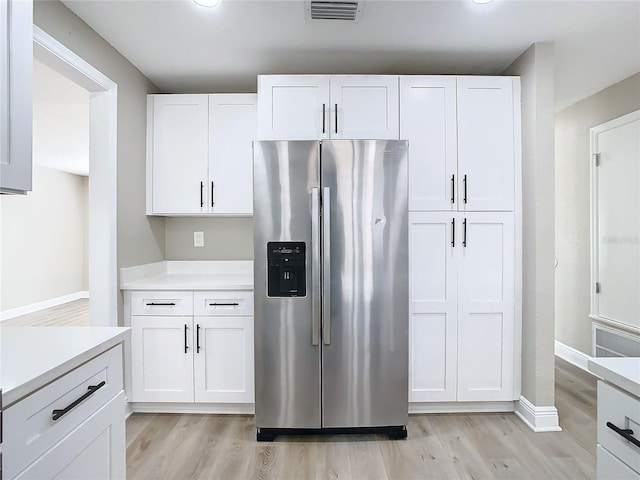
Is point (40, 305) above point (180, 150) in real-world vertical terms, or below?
below

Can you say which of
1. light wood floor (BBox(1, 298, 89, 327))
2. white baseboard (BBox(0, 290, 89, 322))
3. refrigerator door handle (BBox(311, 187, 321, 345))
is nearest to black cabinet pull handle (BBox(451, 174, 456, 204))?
refrigerator door handle (BBox(311, 187, 321, 345))

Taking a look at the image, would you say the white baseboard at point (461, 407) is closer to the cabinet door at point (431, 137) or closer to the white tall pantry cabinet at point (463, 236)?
the white tall pantry cabinet at point (463, 236)

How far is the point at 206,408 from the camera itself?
279 cm

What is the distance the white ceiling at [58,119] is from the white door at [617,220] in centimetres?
426

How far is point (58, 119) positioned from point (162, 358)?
3052mm

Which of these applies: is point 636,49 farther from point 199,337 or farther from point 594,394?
point 199,337

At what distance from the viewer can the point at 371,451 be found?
2.29 m

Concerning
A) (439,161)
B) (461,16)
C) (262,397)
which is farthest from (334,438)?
(461,16)

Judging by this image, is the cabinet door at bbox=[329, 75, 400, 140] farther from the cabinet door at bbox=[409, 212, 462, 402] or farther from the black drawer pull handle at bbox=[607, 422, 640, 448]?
the black drawer pull handle at bbox=[607, 422, 640, 448]

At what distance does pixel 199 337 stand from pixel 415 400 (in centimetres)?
153

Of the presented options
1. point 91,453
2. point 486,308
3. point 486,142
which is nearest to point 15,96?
point 91,453

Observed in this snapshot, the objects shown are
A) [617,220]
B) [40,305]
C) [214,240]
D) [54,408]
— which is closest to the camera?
[54,408]

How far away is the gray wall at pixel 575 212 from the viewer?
3.53 m

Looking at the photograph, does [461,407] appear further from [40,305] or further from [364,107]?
[40,305]
